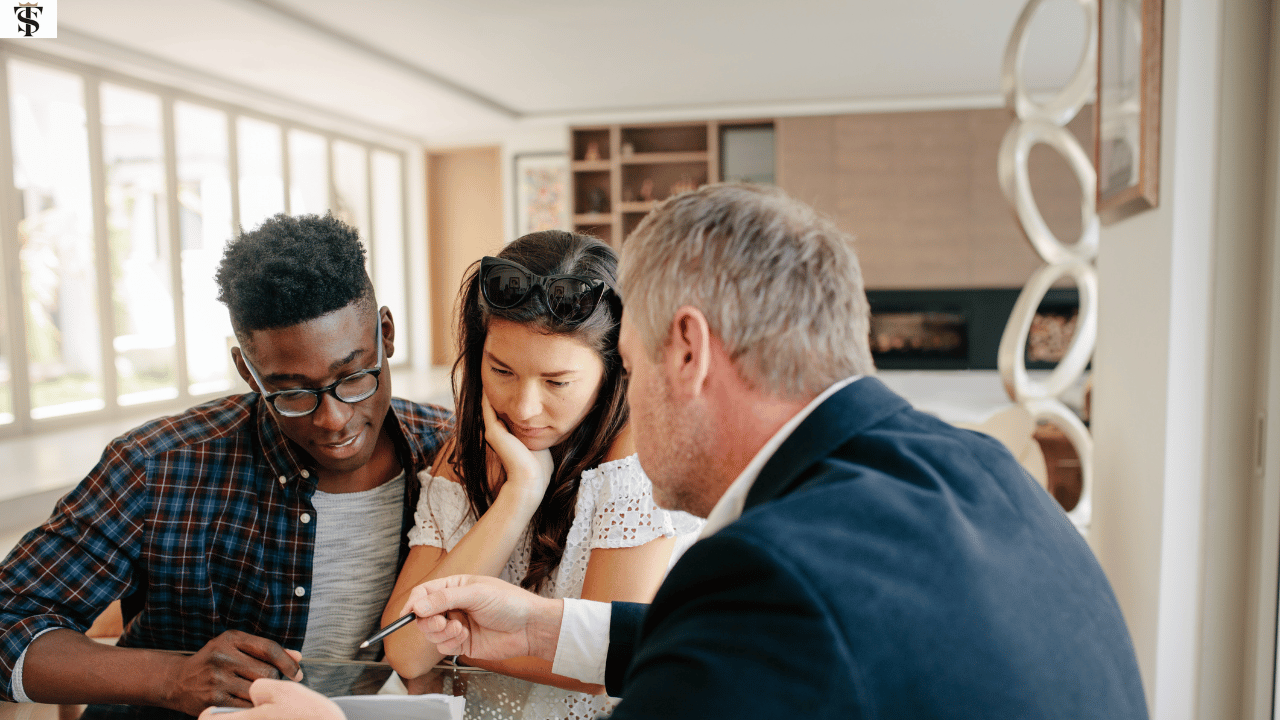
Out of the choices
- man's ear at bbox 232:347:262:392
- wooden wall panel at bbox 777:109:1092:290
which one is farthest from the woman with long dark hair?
wooden wall panel at bbox 777:109:1092:290

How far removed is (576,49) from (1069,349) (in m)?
4.04

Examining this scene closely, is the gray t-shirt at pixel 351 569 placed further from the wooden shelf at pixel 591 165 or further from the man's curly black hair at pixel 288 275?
the wooden shelf at pixel 591 165

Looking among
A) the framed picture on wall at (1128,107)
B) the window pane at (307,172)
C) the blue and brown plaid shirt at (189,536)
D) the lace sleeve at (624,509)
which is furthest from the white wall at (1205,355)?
the window pane at (307,172)

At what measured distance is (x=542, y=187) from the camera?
8.43m

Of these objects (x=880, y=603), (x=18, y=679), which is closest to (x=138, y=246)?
(x=18, y=679)

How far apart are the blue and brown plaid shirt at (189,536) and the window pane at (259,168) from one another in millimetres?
5627

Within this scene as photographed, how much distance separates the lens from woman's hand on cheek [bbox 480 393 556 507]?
1.30m

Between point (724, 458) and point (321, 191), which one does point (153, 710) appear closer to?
point (724, 458)

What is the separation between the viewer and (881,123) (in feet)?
24.2

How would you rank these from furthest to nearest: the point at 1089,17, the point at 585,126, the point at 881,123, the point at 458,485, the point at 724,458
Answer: the point at 585,126 → the point at 881,123 → the point at 1089,17 → the point at 458,485 → the point at 724,458

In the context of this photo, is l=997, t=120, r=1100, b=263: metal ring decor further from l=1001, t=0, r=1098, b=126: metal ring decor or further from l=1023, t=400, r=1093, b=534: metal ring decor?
l=1023, t=400, r=1093, b=534: metal ring decor

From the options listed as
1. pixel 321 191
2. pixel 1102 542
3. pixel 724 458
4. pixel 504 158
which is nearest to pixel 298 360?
pixel 724 458

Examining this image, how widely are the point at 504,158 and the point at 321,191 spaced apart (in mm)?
1875

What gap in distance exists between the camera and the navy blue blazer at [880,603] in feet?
1.87
